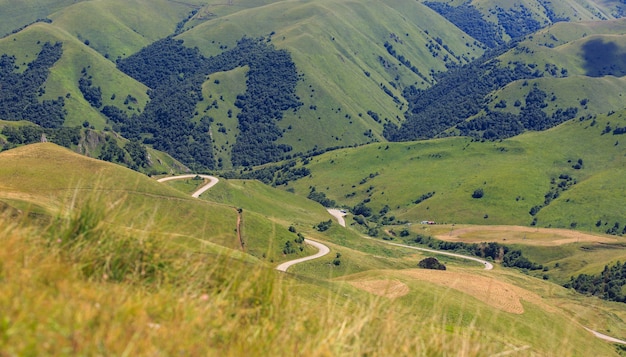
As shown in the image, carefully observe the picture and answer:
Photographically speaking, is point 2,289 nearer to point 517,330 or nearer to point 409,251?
point 517,330

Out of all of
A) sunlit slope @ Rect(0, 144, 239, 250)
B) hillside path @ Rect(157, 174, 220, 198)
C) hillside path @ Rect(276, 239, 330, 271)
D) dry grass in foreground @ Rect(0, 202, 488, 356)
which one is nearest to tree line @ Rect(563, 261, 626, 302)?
hillside path @ Rect(276, 239, 330, 271)

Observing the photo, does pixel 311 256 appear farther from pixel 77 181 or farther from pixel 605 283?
pixel 605 283

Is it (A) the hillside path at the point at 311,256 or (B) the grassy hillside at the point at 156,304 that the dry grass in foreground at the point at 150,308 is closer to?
(B) the grassy hillside at the point at 156,304

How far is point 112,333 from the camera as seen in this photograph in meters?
9.08

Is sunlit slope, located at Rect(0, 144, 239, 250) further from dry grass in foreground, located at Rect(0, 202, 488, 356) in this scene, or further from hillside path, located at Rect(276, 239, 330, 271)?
dry grass in foreground, located at Rect(0, 202, 488, 356)

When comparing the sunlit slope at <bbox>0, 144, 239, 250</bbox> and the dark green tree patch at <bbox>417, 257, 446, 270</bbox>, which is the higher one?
the sunlit slope at <bbox>0, 144, 239, 250</bbox>

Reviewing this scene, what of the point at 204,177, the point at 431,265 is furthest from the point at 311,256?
the point at 204,177

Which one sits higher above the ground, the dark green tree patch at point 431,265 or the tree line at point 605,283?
the dark green tree patch at point 431,265

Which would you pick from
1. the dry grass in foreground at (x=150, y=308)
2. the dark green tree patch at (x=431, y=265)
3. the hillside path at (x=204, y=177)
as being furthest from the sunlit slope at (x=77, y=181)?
the dry grass in foreground at (x=150, y=308)

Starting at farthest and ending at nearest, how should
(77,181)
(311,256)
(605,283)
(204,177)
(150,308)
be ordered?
(204,177)
(605,283)
(311,256)
(77,181)
(150,308)

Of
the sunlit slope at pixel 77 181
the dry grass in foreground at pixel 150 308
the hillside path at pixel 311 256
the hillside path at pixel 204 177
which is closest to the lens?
the dry grass in foreground at pixel 150 308

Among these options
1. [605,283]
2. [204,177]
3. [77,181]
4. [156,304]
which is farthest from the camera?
[204,177]

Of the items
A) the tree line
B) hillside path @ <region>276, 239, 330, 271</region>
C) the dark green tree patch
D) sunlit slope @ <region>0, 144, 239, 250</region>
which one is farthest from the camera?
the tree line

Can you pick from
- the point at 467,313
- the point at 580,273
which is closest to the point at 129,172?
the point at 467,313
